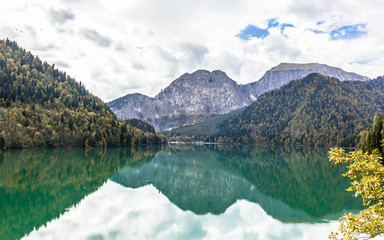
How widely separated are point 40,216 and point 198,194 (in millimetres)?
24030

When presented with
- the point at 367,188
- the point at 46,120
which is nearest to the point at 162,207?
the point at 367,188

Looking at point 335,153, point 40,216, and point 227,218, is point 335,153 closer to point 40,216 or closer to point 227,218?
point 227,218

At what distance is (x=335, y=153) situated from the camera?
8695mm

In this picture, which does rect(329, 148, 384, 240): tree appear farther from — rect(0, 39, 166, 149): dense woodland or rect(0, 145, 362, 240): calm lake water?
rect(0, 39, 166, 149): dense woodland

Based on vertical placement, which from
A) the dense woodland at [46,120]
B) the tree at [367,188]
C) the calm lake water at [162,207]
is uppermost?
the dense woodland at [46,120]

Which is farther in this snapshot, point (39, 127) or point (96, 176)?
point (39, 127)

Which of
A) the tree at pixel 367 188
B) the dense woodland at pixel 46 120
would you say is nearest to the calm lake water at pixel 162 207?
the tree at pixel 367 188

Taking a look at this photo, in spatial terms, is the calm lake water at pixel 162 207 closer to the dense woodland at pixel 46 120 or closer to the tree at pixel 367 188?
the tree at pixel 367 188

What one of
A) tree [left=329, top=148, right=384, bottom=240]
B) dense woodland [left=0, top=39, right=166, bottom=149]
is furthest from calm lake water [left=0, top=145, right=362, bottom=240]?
dense woodland [left=0, top=39, right=166, bottom=149]

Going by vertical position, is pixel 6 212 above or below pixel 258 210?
above

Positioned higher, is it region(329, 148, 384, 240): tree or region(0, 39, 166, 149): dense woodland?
region(0, 39, 166, 149): dense woodland

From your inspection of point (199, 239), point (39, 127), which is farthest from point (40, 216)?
point (39, 127)

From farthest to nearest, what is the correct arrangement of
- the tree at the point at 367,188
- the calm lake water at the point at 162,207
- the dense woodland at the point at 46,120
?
the dense woodland at the point at 46,120 < the calm lake water at the point at 162,207 < the tree at the point at 367,188

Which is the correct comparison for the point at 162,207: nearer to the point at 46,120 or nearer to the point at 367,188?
the point at 367,188
